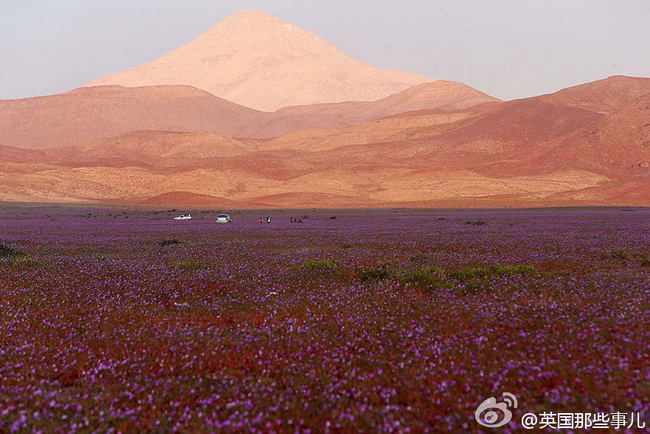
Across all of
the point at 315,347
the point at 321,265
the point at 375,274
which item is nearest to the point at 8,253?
the point at 321,265

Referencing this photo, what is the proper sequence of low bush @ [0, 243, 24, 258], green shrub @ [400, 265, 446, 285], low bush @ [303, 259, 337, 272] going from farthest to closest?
1. low bush @ [0, 243, 24, 258]
2. low bush @ [303, 259, 337, 272]
3. green shrub @ [400, 265, 446, 285]

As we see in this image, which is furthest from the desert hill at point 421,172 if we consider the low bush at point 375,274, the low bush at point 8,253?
the low bush at point 375,274

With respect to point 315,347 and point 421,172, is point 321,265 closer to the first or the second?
point 315,347

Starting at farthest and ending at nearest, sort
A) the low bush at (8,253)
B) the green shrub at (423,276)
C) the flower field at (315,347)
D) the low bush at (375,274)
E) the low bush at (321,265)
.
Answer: the low bush at (8,253) → the low bush at (321,265) → the low bush at (375,274) → the green shrub at (423,276) → the flower field at (315,347)

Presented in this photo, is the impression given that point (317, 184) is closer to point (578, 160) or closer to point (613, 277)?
point (578, 160)

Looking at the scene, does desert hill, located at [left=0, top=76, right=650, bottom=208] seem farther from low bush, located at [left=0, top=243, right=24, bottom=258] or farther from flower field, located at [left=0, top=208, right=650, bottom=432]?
flower field, located at [left=0, top=208, right=650, bottom=432]

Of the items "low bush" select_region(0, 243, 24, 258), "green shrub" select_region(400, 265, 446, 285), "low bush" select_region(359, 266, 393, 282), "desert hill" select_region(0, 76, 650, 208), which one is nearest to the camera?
"green shrub" select_region(400, 265, 446, 285)

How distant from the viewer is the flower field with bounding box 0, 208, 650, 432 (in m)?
6.74

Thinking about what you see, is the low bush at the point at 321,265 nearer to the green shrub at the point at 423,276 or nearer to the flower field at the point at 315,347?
the flower field at the point at 315,347

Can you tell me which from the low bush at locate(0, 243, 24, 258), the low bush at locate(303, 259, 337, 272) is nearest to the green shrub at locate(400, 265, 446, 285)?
the low bush at locate(303, 259, 337, 272)

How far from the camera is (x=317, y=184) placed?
456 feet

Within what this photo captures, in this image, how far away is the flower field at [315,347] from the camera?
6.74 m

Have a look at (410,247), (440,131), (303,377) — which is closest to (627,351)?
(303,377)

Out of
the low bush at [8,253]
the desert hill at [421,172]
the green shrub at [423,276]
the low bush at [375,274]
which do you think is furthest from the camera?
the desert hill at [421,172]
